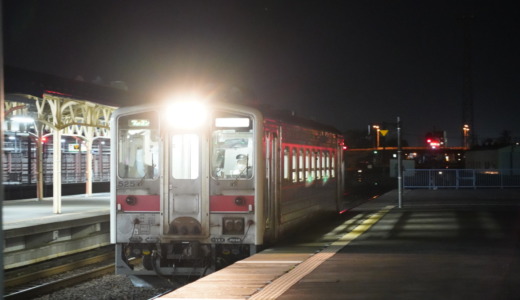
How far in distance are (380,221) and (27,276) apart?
10.2m

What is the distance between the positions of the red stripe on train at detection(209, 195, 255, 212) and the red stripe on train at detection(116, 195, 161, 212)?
2.98 feet

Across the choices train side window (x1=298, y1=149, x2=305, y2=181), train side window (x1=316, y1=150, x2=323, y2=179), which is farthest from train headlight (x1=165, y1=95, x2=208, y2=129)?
train side window (x1=316, y1=150, x2=323, y2=179)

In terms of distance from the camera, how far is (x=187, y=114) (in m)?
11.5

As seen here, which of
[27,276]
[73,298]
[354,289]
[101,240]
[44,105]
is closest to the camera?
[354,289]

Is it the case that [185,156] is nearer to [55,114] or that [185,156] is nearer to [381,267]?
[381,267]

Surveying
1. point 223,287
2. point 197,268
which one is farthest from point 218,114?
point 223,287

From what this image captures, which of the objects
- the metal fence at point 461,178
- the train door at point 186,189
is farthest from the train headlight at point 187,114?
the metal fence at point 461,178

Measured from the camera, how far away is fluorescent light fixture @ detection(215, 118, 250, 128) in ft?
37.4

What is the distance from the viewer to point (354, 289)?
878 centimetres

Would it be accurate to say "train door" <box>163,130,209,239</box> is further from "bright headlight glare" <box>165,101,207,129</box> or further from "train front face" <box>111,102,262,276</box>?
"bright headlight glare" <box>165,101,207,129</box>

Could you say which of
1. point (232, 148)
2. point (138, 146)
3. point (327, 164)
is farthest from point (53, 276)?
point (327, 164)

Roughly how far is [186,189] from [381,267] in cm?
324

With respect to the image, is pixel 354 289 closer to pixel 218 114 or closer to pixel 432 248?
pixel 218 114

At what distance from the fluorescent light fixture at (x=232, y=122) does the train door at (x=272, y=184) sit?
588 millimetres
